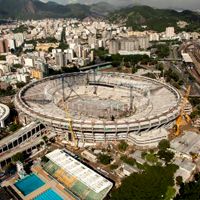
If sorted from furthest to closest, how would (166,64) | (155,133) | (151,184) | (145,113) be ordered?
(166,64), (145,113), (155,133), (151,184)

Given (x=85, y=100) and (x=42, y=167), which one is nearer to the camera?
(x=42, y=167)

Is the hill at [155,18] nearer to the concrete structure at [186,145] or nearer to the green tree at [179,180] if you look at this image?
the concrete structure at [186,145]

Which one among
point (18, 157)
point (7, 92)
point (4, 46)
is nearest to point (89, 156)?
point (18, 157)

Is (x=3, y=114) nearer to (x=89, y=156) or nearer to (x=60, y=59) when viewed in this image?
(x=89, y=156)

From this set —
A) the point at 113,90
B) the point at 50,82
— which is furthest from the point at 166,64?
the point at 50,82

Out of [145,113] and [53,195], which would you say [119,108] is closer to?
[145,113]

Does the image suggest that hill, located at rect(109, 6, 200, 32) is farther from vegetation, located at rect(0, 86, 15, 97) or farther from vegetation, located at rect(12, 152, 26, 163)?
vegetation, located at rect(12, 152, 26, 163)
